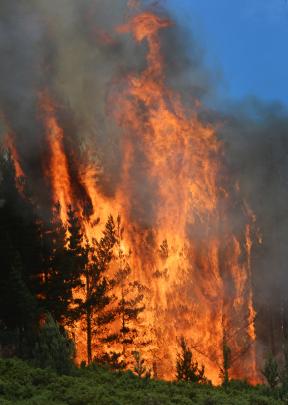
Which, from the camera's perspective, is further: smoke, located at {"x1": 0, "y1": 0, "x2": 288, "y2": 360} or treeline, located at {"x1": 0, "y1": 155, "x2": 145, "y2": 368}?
smoke, located at {"x1": 0, "y1": 0, "x2": 288, "y2": 360}

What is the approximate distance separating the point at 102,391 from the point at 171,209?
56.3 ft

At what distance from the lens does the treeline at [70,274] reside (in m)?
30.4

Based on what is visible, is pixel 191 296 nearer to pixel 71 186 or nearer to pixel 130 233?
pixel 130 233

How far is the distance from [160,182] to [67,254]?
23.6ft

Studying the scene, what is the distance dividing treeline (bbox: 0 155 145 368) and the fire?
0.90 metres

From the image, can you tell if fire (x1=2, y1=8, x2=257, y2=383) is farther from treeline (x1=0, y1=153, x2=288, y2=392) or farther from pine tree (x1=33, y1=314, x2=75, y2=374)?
pine tree (x1=33, y1=314, x2=75, y2=374)

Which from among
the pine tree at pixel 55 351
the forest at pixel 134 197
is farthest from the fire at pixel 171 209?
the pine tree at pixel 55 351

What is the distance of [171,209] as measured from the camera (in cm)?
3391

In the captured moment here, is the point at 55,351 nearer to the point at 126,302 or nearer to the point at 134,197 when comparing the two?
the point at 126,302

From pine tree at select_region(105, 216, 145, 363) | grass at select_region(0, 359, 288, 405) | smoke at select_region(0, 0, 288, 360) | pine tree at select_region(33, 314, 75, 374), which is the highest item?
smoke at select_region(0, 0, 288, 360)

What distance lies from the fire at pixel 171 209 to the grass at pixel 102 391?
34.4 ft

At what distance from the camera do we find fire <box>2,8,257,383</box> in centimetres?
3297

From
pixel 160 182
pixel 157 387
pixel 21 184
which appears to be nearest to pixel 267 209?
pixel 160 182

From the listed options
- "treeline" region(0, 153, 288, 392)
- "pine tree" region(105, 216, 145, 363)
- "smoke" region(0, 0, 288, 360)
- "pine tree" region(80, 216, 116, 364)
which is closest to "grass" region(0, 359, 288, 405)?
"treeline" region(0, 153, 288, 392)
